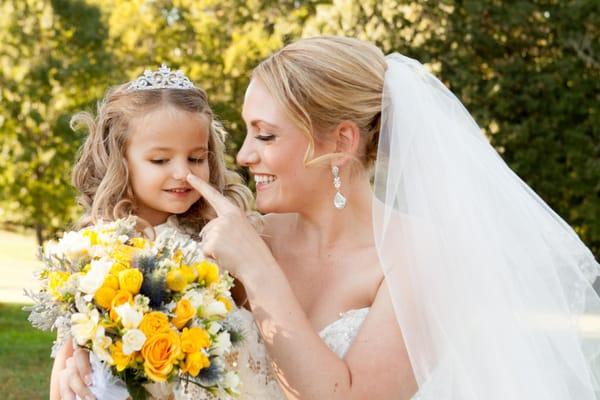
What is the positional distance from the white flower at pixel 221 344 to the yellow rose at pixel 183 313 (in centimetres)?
14

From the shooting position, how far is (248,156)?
4238 millimetres

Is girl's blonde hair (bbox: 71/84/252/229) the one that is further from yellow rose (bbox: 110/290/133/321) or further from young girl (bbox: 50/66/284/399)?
yellow rose (bbox: 110/290/133/321)

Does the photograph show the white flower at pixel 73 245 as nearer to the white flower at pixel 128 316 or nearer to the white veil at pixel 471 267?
the white flower at pixel 128 316

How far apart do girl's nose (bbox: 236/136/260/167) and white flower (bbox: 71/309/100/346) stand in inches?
40.5

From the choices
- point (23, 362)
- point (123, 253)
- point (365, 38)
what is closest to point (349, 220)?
point (123, 253)

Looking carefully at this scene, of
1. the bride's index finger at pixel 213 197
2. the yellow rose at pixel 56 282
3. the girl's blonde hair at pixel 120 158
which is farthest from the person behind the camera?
the girl's blonde hair at pixel 120 158

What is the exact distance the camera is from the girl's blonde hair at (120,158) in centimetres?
484

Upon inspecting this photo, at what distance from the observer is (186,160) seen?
15.5ft

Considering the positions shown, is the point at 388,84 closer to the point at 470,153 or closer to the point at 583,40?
the point at 470,153

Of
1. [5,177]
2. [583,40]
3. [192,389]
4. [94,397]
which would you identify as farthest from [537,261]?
[5,177]

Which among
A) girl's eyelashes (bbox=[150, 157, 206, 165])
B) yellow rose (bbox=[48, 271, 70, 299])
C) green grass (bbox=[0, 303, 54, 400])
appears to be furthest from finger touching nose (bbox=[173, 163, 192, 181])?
green grass (bbox=[0, 303, 54, 400])

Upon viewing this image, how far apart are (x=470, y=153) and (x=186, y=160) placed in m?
1.35

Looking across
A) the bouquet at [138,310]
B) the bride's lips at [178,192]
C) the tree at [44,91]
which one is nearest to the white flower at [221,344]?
the bouquet at [138,310]

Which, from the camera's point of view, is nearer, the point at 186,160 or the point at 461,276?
the point at 461,276
